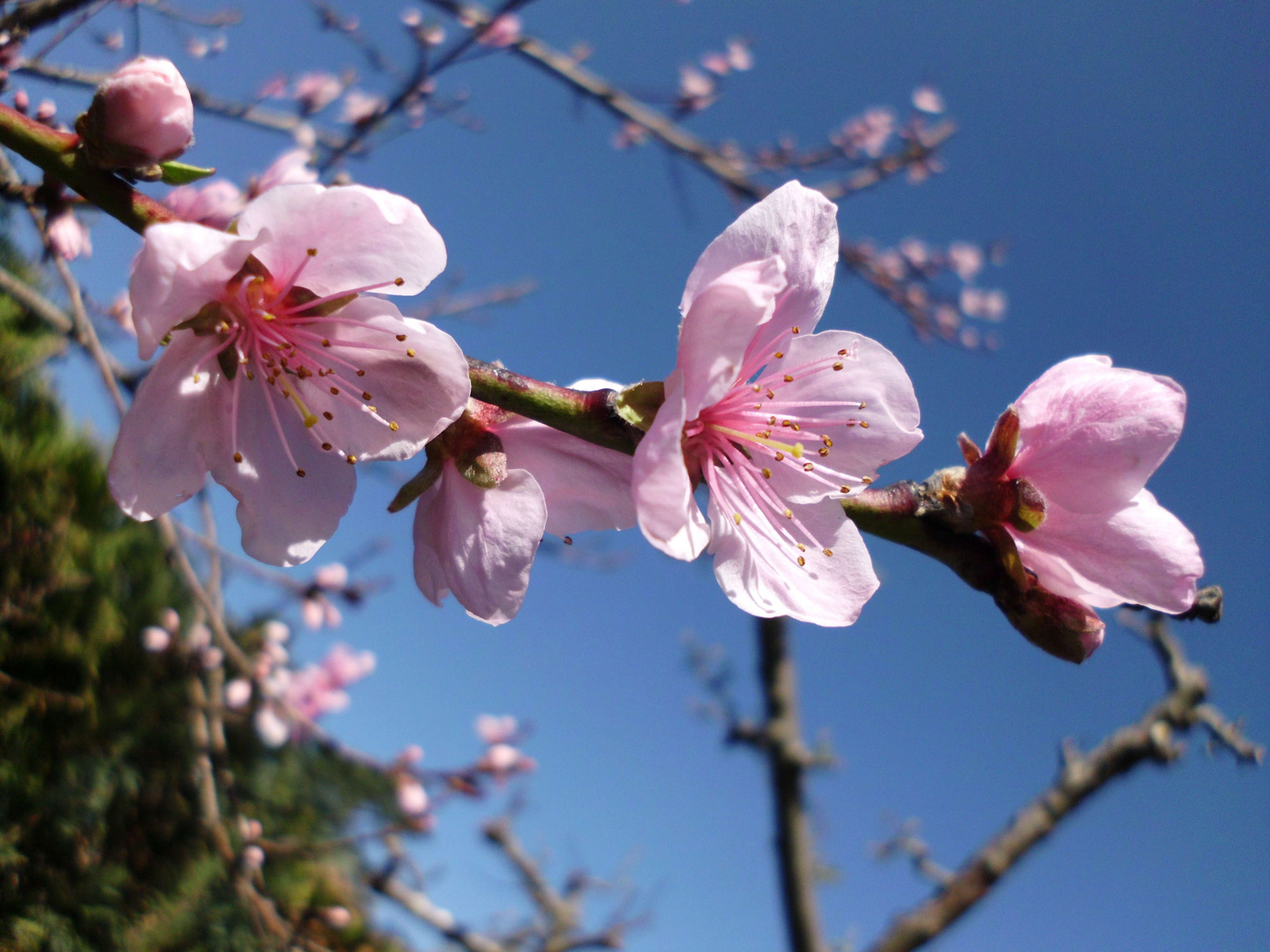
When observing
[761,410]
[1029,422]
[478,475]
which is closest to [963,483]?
[1029,422]

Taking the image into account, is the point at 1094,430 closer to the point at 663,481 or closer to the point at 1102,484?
the point at 1102,484

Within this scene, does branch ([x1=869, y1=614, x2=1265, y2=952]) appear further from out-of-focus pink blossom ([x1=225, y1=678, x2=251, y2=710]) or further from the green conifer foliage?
out-of-focus pink blossom ([x1=225, y1=678, x2=251, y2=710])

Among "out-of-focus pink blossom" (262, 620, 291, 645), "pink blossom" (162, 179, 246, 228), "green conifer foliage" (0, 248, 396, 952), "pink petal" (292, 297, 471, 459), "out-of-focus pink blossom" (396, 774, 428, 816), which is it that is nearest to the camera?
"pink petal" (292, 297, 471, 459)

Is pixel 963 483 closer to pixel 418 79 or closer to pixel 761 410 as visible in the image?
pixel 761 410

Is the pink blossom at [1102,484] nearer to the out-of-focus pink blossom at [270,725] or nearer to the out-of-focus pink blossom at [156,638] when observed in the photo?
the out-of-focus pink blossom at [270,725]

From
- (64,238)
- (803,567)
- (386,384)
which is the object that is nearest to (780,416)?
(803,567)

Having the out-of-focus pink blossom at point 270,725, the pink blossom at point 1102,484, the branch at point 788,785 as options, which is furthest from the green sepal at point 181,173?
the branch at point 788,785

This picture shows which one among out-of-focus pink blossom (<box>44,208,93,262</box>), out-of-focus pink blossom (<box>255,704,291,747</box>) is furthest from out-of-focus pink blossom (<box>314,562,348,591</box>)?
out-of-focus pink blossom (<box>44,208,93,262</box>)
